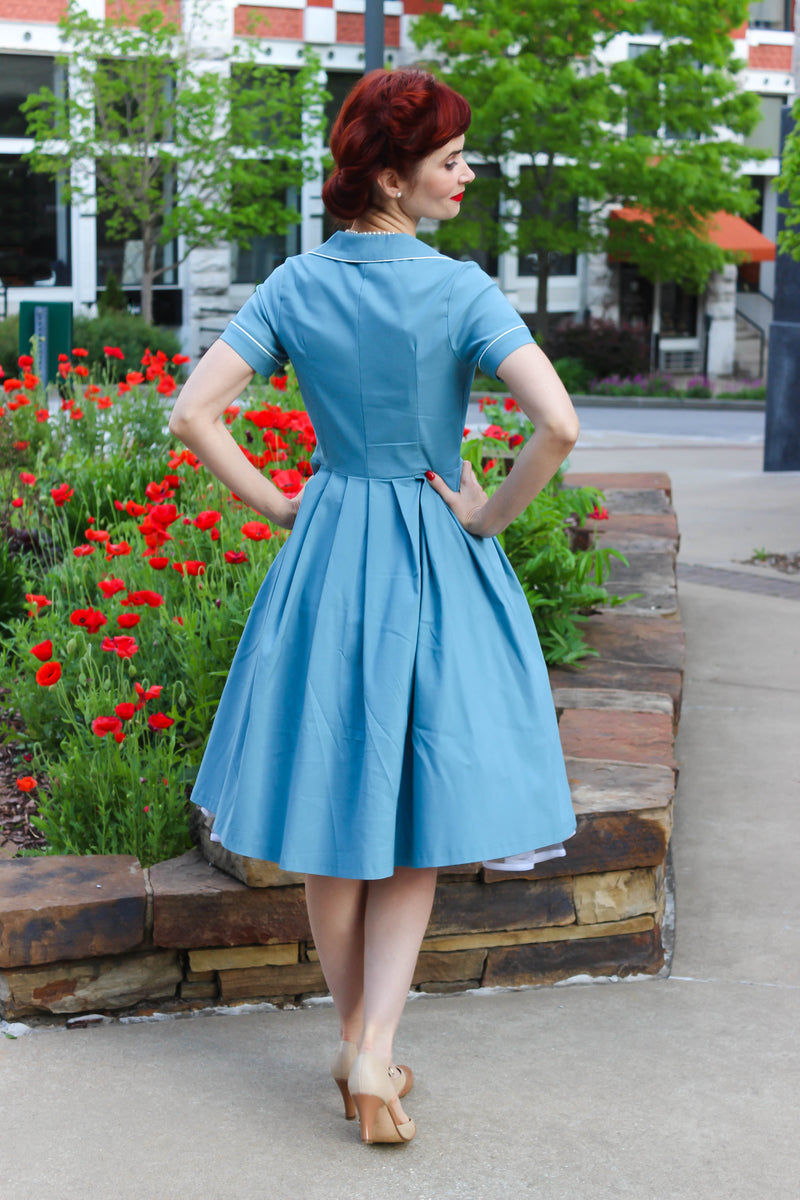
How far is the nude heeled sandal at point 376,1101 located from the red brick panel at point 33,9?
76.8ft

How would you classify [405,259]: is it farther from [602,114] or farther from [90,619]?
[602,114]

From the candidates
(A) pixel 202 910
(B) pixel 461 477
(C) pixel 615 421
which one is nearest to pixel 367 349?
(B) pixel 461 477

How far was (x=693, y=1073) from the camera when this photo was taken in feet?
9.35

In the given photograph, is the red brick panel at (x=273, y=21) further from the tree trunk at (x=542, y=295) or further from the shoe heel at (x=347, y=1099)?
the shoe heel at (x=347, y=1099)

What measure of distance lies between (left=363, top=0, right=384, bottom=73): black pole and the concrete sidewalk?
7.68 m

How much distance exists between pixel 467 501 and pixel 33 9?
2353 cm

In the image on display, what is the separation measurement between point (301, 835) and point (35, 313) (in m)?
7.92

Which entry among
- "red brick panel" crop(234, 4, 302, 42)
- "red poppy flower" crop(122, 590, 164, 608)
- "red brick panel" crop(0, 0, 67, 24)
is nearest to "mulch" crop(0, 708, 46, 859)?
"red poppy flower" crop(122, 590, 164, 608)

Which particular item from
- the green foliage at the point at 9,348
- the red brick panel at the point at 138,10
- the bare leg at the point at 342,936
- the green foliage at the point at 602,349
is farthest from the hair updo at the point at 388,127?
the green foliage at the point at 602,349

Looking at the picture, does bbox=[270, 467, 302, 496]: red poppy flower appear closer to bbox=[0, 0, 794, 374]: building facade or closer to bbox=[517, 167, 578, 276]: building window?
bbox=[0, 0, 794, 374]: building facade

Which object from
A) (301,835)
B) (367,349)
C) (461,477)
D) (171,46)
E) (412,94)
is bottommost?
(301,835)

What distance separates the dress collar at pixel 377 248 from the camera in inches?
95.3

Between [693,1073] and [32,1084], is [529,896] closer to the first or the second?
[693,1073]

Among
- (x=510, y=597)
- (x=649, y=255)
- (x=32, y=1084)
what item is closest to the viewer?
(x=510, y=597)
